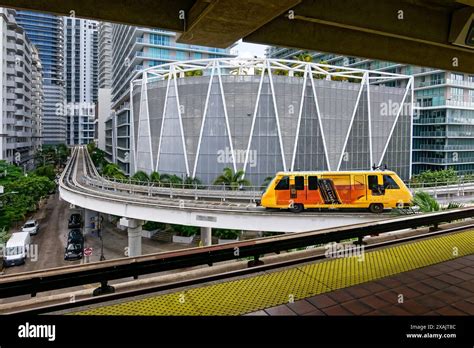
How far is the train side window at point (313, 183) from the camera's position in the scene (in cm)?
2248

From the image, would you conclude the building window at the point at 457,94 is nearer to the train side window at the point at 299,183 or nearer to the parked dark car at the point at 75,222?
the train side window at the point at 299,183

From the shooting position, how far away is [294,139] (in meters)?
40.6

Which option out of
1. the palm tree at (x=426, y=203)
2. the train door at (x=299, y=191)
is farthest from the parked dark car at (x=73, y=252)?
the palm tree at (x=426, y=203)

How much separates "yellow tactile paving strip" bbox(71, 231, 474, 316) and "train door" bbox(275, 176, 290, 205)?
49.0ft

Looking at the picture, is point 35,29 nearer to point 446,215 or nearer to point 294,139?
point 294,139

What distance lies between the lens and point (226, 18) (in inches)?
230

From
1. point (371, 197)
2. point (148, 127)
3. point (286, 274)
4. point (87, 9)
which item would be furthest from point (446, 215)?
point (148, 127)

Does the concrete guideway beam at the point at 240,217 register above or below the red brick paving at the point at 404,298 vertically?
below

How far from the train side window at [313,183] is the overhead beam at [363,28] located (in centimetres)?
1378

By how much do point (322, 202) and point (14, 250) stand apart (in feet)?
77.8

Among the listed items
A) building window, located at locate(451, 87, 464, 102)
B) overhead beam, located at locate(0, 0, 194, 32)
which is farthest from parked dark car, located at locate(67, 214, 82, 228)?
building window, located at locate(451, 87, 464, 102)

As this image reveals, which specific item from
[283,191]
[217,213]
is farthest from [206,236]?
[283,191]

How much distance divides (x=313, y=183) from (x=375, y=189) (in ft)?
12.0

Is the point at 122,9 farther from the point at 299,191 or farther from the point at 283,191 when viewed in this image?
the point at 299,191
